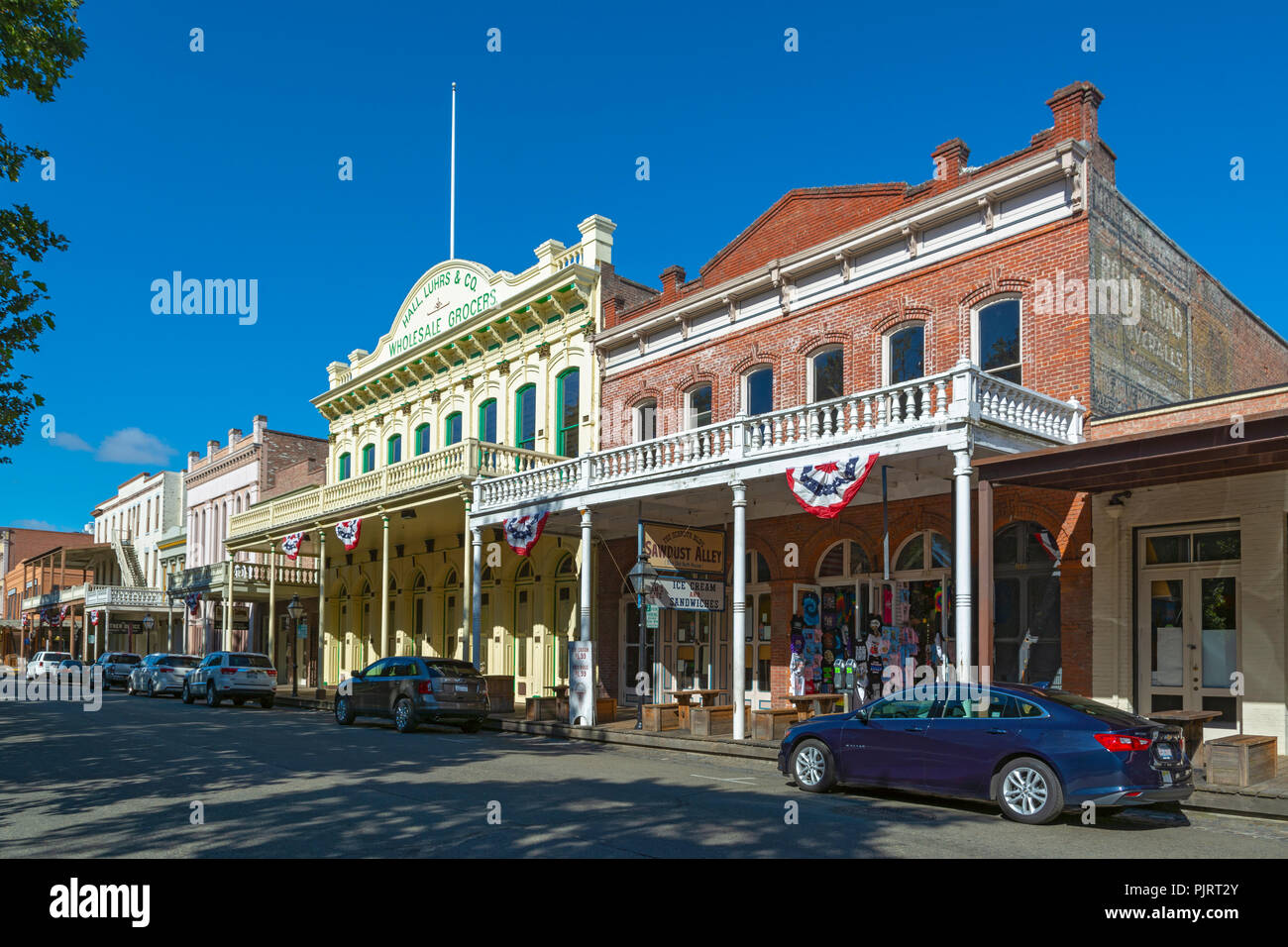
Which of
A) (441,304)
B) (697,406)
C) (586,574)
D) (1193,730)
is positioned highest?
(441,304)

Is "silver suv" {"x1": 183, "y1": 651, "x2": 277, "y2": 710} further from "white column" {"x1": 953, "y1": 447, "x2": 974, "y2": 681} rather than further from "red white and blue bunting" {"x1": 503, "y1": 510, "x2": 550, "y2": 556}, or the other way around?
"white column" {"x1": 953, "y1": 447, "x2": 974, "y2": 681}

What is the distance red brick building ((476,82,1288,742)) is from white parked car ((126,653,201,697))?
14.7 m

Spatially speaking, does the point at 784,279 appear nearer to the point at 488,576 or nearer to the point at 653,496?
the point at 653,496

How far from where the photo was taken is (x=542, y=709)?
73.9 ft

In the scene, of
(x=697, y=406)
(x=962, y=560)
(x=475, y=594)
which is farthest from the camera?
(x=475, y=594)

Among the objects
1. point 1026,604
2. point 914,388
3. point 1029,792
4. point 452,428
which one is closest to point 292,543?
point 452,428

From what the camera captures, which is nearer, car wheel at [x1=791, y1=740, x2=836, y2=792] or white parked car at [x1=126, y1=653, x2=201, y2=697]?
car wheel at [x1=791, y1=740, x2=836, y2=792]

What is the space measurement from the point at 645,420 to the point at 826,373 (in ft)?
18.3

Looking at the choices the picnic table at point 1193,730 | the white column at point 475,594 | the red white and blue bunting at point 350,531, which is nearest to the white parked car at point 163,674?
the red white and blue bunting at point 350,531

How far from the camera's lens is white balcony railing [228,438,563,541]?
25859 mm

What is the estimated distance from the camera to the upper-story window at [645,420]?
25516 mm

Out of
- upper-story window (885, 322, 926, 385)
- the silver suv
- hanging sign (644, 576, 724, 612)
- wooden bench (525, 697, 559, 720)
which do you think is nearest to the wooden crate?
upper-story window (885, 322, 926, 385)

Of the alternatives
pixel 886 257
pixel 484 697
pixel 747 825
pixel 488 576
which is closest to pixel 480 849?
pixel 747 825

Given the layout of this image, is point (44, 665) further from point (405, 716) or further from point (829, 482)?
point (829, 482)
